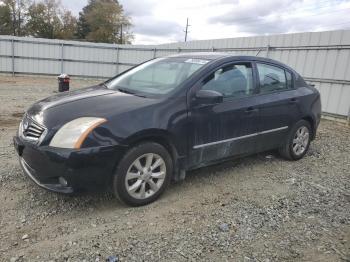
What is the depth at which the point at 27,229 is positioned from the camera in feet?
9.39

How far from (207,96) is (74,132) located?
1468mm

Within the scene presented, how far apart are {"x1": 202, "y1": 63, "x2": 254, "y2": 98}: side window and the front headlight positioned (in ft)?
4.53

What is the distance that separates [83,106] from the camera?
10.5 ft

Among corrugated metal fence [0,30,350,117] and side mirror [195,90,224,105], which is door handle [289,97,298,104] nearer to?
side mirror [195,90,224,105]

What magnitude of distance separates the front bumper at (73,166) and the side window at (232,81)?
142 centimetres

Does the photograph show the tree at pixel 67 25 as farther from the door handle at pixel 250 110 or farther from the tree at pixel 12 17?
the door handle at pixel 250 110

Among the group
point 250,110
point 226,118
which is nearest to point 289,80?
point 250,110

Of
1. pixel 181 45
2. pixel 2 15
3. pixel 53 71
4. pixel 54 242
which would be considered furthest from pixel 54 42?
pixel 2 15

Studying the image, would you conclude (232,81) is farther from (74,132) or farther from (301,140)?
(74,132)

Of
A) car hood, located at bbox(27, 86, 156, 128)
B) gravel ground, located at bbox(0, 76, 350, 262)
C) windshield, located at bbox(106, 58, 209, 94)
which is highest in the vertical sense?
windshield, located at bbox(106, 58, 209, 94)

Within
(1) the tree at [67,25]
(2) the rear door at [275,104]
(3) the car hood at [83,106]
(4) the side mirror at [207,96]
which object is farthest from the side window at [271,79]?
(1) the tree at [67,25]

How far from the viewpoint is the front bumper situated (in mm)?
2844

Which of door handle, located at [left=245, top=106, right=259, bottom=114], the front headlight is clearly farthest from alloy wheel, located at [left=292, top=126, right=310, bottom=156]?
the front headlight

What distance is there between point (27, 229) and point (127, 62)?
1606 cm
